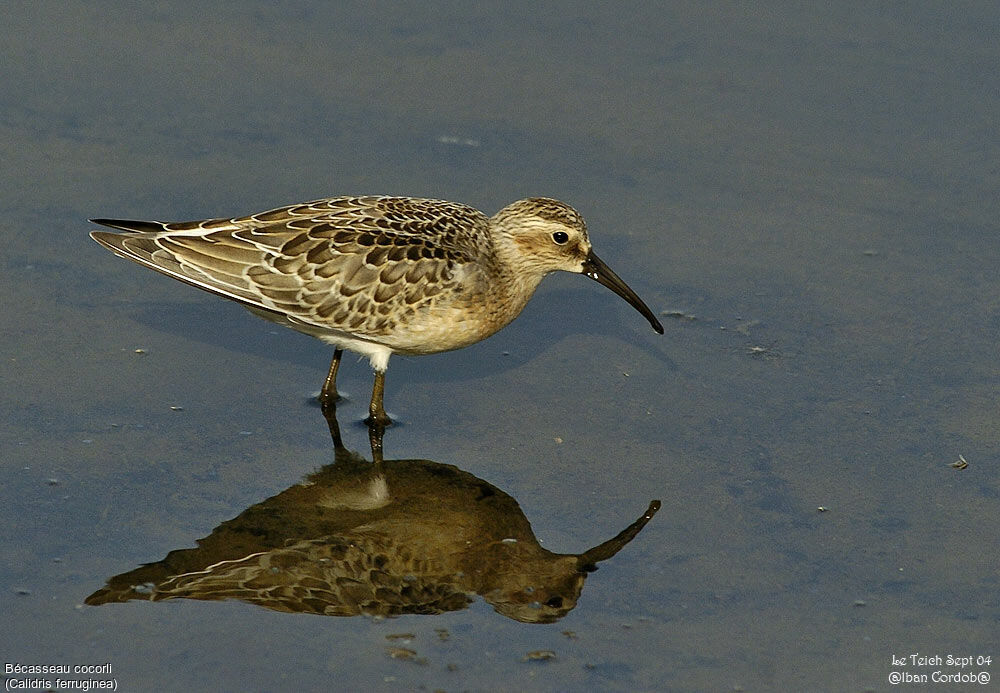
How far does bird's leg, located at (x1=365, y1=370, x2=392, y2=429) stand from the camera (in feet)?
34.4

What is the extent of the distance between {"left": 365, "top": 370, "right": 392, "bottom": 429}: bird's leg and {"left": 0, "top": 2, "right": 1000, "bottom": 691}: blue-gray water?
152 mm

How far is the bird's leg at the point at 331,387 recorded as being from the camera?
10.8 m

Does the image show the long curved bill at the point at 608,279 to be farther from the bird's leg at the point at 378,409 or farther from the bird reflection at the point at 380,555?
the bird reflection at the point at 380,555

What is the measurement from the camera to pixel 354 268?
34.3 ft

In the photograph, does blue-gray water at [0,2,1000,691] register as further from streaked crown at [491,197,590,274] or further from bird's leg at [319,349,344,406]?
streaked crown at [491,197,590,274]

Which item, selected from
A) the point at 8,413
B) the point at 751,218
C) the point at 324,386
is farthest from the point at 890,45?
the point at 8,413

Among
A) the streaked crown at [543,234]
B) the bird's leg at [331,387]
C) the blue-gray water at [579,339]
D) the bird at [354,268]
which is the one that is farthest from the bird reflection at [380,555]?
the streaked crown at [543,234]

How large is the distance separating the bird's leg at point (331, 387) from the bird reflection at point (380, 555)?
88 centimetres

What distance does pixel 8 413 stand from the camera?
1002cm

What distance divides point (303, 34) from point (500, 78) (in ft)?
7.18

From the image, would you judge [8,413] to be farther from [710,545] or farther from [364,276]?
[710,545]

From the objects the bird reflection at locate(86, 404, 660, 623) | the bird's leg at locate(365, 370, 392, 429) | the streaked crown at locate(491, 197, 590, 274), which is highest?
the streaked crown at locate(491, 197, 590, 274)

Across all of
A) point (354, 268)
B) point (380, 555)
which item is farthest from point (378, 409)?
point (380, 555)

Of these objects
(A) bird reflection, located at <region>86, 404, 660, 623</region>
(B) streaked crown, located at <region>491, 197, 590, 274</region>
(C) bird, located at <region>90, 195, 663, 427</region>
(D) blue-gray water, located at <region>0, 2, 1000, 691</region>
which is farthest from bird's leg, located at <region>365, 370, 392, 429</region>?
(B) streaked crown, located at <region>491, 197, 590, 274</region>
